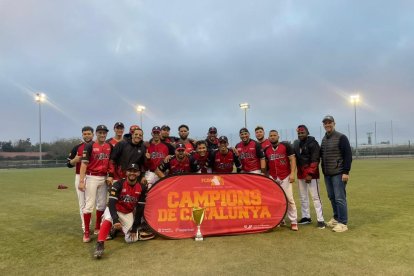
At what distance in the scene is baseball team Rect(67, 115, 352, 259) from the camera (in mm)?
6496

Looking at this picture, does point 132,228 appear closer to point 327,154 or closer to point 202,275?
point 202,275

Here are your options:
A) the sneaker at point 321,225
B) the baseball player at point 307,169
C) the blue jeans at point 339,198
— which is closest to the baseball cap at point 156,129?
the baseball player at point 307,169

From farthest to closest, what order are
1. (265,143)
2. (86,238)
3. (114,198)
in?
(265,143)
(86,238)
(114,198)

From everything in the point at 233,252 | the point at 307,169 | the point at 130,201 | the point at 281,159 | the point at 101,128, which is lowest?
the point at 233,252

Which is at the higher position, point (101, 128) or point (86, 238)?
point (101, 128)

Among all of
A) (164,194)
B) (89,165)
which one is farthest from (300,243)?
(89,165)

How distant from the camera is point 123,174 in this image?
275 inches

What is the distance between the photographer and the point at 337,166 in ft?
22.9

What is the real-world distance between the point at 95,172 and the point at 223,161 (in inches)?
110

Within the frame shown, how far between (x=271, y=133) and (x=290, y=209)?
1708mm

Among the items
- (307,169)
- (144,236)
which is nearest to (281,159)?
(307,169)

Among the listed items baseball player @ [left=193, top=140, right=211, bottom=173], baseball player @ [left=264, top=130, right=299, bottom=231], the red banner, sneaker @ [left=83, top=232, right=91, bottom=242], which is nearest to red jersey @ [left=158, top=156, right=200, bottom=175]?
baseball player @ [left=193, top=140, right=211, bottom=173]

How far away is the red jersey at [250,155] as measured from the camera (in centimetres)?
756

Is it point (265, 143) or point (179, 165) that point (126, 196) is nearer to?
point (179, 165)
